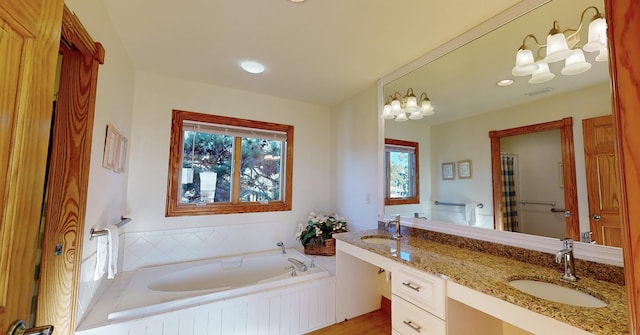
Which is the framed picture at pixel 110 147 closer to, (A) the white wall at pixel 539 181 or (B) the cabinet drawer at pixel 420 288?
(B) the cabinet drawer at pixel 420 288

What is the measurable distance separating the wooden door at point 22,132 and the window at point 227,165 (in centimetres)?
202

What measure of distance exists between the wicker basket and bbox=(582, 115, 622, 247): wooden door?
6.70 ft

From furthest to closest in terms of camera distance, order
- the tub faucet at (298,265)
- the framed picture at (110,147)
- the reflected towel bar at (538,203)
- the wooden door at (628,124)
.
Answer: the tub faucet at (298,265), the framed picture at (110,147), the reflected towel bar at (538,203), the wooden door at (628,124)

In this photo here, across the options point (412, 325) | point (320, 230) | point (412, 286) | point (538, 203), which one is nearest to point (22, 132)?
point (412, 286)

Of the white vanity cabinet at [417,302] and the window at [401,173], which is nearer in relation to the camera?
the white vanity cabinet at [417,302]

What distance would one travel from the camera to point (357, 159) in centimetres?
276

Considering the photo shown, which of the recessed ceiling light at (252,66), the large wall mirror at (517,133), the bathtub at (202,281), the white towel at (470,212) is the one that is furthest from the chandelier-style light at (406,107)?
the bathtub at (202,281)

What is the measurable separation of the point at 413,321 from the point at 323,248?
56.1 inches

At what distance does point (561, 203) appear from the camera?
51.3 inches

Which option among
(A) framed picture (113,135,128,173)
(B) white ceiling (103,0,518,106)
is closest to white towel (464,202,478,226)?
(B) white ceiling (103,0,518,106)

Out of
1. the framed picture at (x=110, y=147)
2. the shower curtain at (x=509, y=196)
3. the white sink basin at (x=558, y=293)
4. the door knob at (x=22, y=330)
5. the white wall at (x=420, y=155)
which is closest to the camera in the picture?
the door knob at (x=22, y=330)

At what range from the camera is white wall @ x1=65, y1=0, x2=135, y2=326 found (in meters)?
1.42

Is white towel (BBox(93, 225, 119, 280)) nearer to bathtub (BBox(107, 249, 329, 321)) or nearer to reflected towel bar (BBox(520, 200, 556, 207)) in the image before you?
bathtub (BBox(107, 249, 329, 321))

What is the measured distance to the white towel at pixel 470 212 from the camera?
5.52 feet
